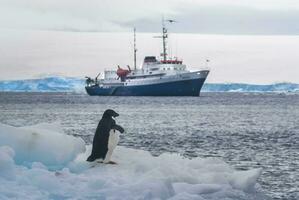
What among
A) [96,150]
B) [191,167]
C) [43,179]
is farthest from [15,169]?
[191,167]

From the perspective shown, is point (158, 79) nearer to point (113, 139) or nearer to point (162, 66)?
point (162, 66)

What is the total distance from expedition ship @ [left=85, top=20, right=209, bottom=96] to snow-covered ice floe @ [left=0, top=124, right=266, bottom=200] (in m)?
100

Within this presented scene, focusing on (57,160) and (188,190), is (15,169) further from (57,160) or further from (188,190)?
(188,190)

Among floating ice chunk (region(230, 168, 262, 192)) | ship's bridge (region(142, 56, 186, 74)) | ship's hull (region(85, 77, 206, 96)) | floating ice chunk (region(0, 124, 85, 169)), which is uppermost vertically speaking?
ship's bridge (region(142, 56, 186, 74))

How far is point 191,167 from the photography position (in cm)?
1495

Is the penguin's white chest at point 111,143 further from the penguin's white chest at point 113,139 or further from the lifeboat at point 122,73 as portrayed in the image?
the lifeboat at point 122,73

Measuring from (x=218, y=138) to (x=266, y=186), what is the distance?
60.9ft

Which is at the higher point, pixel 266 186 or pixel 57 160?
pixel 57 160

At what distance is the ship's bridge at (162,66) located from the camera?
11725 cm

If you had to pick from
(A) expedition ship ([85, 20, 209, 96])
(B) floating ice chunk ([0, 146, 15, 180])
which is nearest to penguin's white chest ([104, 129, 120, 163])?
(B) floating ice chunk ([0, 146, 15, 180])

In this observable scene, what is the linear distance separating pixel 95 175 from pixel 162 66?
10492 centimetres

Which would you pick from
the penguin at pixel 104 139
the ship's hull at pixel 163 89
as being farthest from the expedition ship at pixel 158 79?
the penguin at pixel 104 139

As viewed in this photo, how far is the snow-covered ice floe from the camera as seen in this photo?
12.1 m

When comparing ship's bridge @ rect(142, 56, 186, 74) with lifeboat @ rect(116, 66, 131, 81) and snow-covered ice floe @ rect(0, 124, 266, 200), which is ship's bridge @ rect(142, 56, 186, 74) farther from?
snow-covered ice floe @ rect(0, 124, 266, 200)
